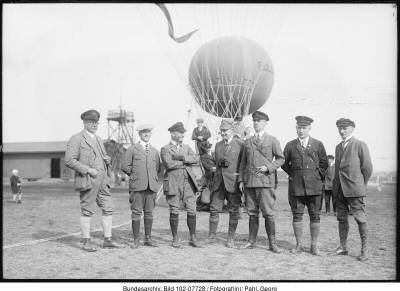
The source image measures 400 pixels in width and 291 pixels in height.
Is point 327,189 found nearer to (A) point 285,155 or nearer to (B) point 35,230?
(A) point 285,155

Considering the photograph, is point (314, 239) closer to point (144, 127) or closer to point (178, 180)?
point (178, 180)

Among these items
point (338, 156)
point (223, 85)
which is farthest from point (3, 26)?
point (223, 85)

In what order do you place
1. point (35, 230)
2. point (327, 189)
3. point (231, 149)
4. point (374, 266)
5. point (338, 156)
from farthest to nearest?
point (327, 189) < point (35, 230) < point (231, 149) < point (338, 156) < point (374, 266)

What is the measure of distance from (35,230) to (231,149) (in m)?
4.01

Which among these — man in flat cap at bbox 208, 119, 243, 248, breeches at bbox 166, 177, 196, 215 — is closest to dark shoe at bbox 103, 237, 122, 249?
breeches at bbox 166, 177, 196, 215

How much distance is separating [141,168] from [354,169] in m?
2.96

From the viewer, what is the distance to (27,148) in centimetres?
4984

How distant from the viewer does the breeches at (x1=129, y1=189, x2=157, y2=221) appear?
609 centimetres

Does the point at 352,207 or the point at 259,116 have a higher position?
the point at 259,116

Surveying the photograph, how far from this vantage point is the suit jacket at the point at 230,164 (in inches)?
245

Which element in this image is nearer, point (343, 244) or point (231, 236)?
point (343, 244)

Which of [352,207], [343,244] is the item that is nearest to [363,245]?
[343,244]

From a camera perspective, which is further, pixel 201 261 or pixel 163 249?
pixel 163 249

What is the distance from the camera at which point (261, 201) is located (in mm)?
5812
